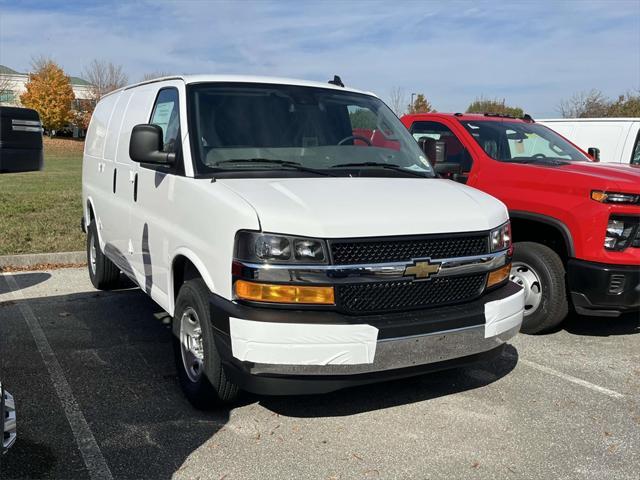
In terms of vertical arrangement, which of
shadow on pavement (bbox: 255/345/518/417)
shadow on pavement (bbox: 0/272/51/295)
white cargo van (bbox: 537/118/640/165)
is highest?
white cargo van (bbox: 537/118/640/165)

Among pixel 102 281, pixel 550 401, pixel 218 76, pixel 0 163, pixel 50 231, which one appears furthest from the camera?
pixel 50 231

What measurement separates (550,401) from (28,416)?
11.2 feet

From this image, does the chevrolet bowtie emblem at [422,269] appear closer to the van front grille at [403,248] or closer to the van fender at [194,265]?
the van front grille at [403,248]

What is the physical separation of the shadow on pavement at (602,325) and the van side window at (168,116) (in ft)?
13.4

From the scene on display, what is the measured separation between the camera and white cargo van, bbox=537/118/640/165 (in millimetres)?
8648

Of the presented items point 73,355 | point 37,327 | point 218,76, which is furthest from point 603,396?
point 37,327

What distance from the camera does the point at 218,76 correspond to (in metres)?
4.59

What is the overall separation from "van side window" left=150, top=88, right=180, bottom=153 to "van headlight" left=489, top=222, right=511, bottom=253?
7.09 ft

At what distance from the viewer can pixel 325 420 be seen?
383cm

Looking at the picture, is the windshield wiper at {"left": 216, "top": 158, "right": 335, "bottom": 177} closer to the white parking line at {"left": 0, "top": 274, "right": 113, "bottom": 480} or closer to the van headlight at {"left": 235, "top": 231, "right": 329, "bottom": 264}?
the van headlight at {"left": 235, "top": 231, "right": 329, "bottom": 264}

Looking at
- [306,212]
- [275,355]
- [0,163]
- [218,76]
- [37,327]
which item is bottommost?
[37,327]

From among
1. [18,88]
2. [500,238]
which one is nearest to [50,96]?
[18,88]

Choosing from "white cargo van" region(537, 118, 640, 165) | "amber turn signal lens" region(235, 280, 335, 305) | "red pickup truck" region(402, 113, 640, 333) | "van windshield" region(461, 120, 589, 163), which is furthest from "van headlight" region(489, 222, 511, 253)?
"white cargo van" region(537, 118, 640, 165)

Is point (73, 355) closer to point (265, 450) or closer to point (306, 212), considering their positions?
point (265, 450)
